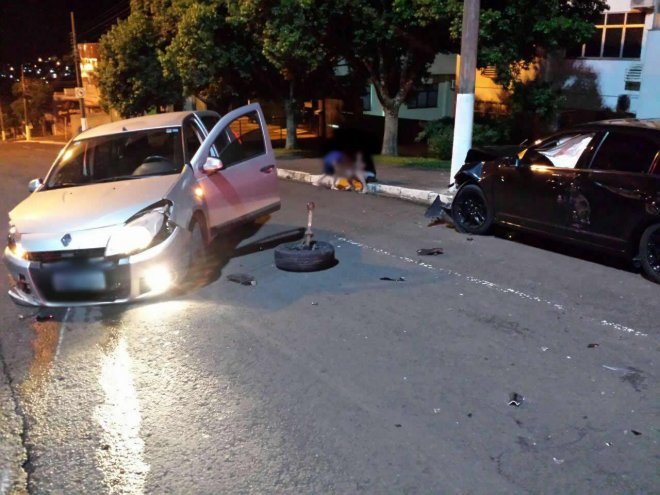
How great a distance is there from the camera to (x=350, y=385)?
14.8ft

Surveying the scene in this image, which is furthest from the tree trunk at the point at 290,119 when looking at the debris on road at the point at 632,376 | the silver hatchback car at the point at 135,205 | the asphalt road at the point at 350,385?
the debris on road at the point at 632,376

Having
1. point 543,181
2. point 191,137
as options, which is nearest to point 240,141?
point 191,137

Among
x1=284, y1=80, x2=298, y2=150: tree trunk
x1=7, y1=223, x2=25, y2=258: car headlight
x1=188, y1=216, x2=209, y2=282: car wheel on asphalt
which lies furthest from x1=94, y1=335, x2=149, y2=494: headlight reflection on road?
x1=284, y1=80, x2=298, y2=150: tree trunk

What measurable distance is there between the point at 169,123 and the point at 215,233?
1.49 meters

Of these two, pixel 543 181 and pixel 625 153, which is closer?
pixel 625 153

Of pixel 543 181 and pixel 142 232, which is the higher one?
pixel 543 181

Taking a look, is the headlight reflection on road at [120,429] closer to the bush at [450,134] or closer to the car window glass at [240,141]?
the car window glass at [240,141]

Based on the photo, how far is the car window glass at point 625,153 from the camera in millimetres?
6516

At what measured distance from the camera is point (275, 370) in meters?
4.81

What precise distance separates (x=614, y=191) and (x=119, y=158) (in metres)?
5.59

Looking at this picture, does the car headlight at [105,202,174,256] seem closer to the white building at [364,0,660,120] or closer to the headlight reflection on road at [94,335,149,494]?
the headlight reflection on road at [94,335,149,494]

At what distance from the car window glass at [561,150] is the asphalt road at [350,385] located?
1.21m

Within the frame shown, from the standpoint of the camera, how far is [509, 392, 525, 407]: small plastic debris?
420cm

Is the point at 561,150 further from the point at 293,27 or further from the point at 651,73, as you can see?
the point at 651,73
